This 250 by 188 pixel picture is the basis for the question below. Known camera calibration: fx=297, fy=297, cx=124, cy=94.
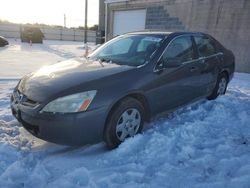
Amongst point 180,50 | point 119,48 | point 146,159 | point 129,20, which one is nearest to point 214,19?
point 129,20

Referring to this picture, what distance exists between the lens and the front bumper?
324 cm

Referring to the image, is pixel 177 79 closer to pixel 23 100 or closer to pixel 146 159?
pixel 146 159

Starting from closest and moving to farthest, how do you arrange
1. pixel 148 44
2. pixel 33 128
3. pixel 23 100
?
1. pixel 33 128
2. pixel 23 100
3. pixel 148 44

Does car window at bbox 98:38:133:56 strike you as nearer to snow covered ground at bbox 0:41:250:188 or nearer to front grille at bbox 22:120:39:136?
snow covered ground at bbox 0:41:250:188

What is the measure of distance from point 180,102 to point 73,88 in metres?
2.03

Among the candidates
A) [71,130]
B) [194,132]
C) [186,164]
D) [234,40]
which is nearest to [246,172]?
[186,164]

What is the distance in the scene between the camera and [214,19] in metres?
11.5

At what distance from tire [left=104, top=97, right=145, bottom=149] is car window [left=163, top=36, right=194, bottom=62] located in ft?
2.98

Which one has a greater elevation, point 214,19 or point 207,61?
point 214,19

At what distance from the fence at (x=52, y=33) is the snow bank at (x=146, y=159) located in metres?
35.5

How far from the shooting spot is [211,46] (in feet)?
19.1

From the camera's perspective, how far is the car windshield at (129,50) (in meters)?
4.23

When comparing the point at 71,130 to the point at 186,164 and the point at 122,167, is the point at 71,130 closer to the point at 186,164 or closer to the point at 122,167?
the point at 122,167

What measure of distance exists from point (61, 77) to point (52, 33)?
38.2 metres
